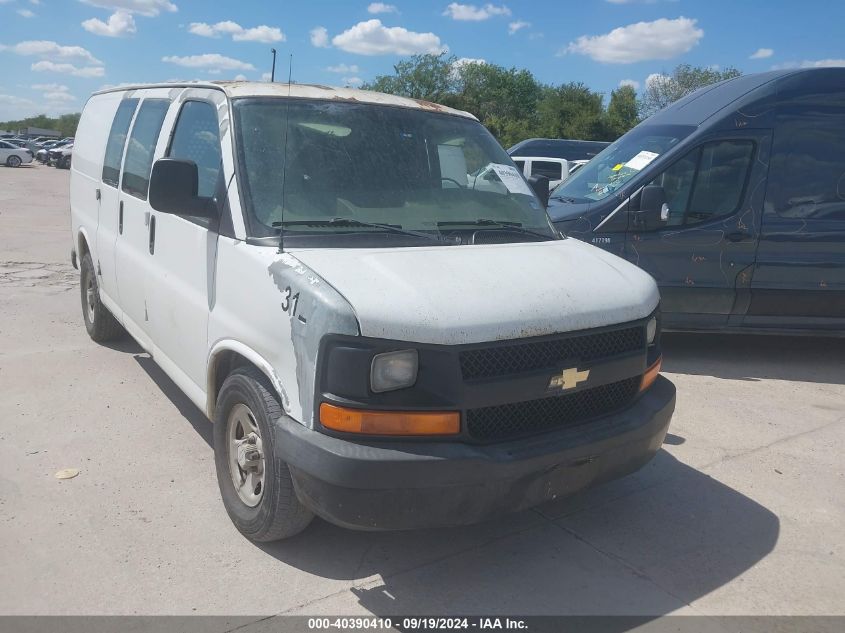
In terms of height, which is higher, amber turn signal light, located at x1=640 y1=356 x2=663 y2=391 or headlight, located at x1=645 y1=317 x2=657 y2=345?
headlight, located at x1=645 y1=317 x2=657 y2=345

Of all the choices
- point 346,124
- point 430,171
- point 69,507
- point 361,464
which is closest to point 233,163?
point 346,124

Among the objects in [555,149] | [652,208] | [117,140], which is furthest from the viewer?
[555,149]

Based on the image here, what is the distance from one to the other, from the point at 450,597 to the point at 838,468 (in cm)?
286

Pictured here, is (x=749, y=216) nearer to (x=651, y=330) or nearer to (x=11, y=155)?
(x=651, y=330)

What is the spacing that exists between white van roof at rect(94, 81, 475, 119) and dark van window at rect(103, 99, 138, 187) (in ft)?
2.73

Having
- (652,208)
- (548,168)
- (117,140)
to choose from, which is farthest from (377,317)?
(548,168)

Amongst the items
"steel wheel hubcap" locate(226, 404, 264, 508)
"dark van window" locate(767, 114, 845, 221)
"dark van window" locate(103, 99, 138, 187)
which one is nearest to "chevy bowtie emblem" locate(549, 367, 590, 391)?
"steel wheel hubcap" locate(226, 404, 264, 508)

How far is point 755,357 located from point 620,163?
Result: 2.24m

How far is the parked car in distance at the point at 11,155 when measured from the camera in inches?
1652

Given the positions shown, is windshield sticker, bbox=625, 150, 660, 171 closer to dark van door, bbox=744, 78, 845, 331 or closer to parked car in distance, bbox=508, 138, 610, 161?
dark van door, bbox=744, 78, 845, 331

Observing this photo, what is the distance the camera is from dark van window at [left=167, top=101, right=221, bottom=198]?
3828mm

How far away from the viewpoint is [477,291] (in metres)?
3.07

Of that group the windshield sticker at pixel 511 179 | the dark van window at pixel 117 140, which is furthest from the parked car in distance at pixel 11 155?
the windshield sticker at pixel 511 179

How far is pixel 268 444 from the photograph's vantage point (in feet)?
10.3
